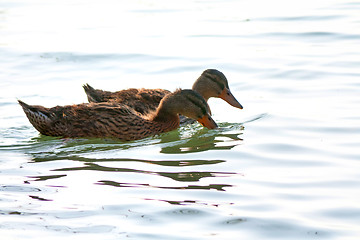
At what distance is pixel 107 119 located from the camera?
31.9 ft

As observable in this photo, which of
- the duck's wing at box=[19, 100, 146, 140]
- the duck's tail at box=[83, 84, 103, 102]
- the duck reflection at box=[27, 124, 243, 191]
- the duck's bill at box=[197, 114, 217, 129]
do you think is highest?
the duck's tail at box=[83, 84, 103, 102]

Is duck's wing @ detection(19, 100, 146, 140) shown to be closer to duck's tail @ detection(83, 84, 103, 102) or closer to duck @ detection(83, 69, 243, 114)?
duck @ detection(83, 69, 243, 114)

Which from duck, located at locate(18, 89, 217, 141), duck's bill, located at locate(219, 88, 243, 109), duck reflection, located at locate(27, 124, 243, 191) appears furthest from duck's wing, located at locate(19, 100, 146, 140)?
duck's bill, located at locate(219, 88, 243, 109)

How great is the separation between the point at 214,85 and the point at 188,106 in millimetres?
1393

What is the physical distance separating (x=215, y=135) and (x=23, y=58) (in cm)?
577

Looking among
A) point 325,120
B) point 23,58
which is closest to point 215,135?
point 325,120

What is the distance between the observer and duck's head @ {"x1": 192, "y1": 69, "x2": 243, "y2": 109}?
11.3 metres

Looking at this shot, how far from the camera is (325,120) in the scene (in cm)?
1002

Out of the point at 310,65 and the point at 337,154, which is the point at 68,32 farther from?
the point at 337,154

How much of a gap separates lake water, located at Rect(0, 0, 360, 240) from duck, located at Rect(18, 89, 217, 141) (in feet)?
0.52

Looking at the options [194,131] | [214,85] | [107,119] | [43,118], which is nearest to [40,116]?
[43,118]

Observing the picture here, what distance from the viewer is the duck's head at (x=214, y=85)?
11.3 metres

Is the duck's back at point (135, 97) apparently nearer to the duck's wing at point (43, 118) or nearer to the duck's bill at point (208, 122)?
the duck's bill at point (208, 122)

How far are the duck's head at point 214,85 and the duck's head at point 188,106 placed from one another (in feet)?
3.64
